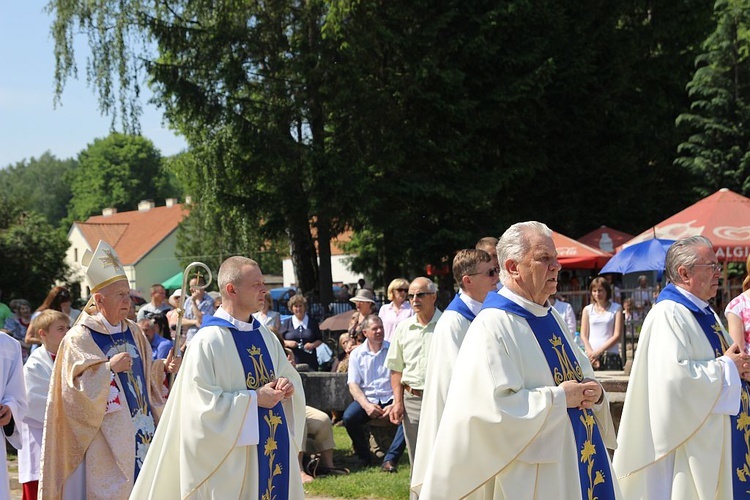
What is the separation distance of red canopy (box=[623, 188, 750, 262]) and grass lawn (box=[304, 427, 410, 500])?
6652 millimetres

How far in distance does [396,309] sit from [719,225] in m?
6.29

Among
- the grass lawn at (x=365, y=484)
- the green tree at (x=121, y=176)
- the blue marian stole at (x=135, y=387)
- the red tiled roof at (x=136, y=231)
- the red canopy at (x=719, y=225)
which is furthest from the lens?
the green tree at (x=121, y=176)

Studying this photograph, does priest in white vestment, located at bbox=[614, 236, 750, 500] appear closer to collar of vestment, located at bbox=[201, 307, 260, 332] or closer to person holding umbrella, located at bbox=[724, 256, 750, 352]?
person holding umbrella, located at bbox=[724, 256, 750, 352]

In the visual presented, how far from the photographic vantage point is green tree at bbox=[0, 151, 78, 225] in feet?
413

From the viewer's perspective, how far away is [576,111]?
88.0 ft

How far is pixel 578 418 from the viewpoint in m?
4.77

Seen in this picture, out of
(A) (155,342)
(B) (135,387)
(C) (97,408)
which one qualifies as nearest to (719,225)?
(A) (155,342)

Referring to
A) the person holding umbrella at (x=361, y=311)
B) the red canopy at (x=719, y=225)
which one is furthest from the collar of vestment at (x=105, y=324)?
the red canopy at (x=719, y=225)

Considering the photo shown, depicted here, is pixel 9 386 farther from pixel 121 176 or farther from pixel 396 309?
pixel 121 176

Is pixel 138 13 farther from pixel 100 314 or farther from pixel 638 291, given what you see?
pixel 100 314

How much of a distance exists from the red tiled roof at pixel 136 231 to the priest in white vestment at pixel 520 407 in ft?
229

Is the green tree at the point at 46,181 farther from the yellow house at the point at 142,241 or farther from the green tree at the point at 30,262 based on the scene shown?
the green tree at the point at 30,262

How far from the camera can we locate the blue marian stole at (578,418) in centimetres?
475

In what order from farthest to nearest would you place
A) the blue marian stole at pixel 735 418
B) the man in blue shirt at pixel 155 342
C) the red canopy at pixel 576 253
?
the red canopy at pixel 576 253
the man in blue shirt at pixel 155 342
the blue marian stole at pixel 735 418
